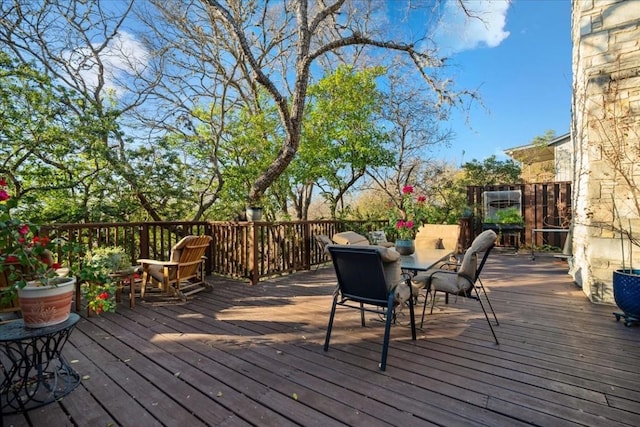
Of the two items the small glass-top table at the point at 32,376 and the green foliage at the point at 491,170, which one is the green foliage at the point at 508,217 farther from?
the small glass-top table at the point at 32,376

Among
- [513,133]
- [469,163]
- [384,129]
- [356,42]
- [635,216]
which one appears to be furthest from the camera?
[513,133]

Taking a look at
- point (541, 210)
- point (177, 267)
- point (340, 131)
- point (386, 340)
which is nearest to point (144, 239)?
point (177, 267)

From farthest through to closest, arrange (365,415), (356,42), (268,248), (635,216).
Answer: (356,42)
(268,248)
(635,216)
(365,415)

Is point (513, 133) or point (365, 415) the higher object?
point (513, 133)

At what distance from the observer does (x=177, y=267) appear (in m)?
4.13

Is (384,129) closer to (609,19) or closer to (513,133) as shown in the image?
(609,19)

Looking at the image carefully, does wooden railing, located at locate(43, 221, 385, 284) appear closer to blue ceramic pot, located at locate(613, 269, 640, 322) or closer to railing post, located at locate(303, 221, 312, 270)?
railing post, located at locate(303, 221, 312, 270)

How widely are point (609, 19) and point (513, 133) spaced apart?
1023 centimetres

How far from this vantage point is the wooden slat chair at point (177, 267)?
13.4 feet

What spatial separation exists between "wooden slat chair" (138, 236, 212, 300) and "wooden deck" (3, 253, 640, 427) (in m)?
0.41

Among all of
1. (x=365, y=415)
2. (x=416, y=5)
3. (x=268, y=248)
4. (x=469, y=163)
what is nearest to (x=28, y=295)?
(x=365, y=415)

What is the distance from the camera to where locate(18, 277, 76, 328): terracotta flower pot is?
185 centimetres

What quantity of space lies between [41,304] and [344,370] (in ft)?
6.59

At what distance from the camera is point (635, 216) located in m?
3.68
